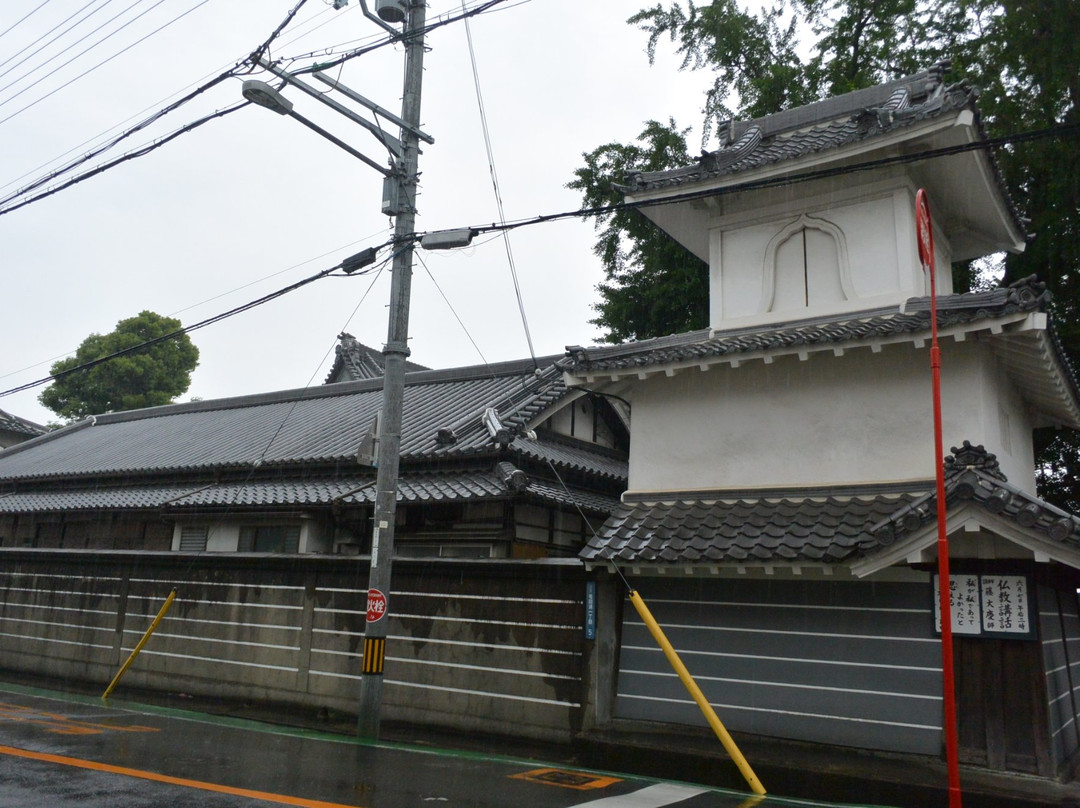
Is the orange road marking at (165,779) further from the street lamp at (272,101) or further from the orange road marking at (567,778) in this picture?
the street lamp at (272,101)

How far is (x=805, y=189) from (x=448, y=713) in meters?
9.72

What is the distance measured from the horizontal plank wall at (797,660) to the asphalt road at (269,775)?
6.02 ft

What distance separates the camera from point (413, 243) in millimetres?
12094

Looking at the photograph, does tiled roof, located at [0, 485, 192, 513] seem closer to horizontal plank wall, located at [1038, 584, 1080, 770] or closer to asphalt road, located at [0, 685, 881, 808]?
asphalt road, located at [0, 685, 881, 808]

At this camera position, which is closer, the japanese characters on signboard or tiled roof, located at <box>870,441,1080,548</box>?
tiled roof, located at <box>870,441,1080,548</box>

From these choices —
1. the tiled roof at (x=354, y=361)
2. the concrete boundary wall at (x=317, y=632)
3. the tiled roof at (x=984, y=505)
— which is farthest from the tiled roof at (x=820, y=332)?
the tiled roof at (x=354, y=361)

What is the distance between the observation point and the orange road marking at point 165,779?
730 centimetres

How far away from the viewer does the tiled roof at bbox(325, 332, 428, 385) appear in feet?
98.7

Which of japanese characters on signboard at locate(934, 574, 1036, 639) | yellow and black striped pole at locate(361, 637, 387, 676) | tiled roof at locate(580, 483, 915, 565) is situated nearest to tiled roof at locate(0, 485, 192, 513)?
yellow and black striped pole at locate(361, 637, 387, 676)

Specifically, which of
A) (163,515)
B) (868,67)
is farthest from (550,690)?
(868,67)

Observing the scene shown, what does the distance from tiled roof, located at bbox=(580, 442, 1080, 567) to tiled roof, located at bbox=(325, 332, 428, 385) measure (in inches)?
744

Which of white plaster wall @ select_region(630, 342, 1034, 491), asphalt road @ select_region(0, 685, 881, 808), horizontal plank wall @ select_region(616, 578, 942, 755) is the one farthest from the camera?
white plaster wall @ select_region(630, 342, 1034, 491)

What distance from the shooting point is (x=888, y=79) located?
2498 cm

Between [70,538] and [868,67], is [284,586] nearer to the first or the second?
[70,538]
